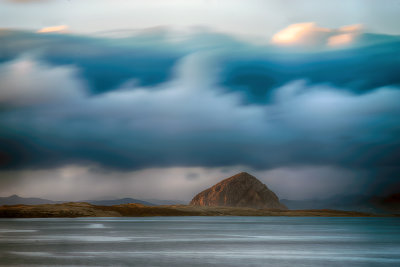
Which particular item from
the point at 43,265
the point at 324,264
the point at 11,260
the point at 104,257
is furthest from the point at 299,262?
the point at 11,260

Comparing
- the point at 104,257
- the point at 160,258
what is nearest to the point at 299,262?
the point at 160,258

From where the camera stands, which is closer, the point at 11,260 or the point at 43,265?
the point at 43,265

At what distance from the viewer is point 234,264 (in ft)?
119

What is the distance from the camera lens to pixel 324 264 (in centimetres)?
3684

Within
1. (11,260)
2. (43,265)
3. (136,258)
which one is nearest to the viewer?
(43,265)

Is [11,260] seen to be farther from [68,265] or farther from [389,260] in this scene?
[389,260]

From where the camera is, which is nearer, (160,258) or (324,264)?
(324,264)

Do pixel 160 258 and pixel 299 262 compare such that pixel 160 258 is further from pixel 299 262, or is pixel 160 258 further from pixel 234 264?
pixel 299 262

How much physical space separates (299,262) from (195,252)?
37.5ft

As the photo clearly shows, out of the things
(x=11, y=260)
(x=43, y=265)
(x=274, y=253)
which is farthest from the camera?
(x=274, y=253)

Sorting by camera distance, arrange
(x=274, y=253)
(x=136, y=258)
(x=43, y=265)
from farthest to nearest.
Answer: (x=274, y=253), (x=136, y=258), (x=43, y=265)

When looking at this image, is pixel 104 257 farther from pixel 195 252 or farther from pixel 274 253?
pixel 274 253

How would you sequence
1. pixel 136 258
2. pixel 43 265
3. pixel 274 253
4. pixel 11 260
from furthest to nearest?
pixel 274 253
pixel 136 258
pixel 11 260
pixel 43 265

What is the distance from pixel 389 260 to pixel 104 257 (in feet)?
73.1
